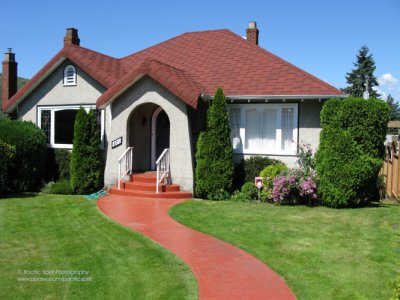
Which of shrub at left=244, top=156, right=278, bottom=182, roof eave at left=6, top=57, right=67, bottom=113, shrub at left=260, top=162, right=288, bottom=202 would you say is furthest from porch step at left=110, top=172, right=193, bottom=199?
roof eave at left=6, top=57, right=67, bottom=113

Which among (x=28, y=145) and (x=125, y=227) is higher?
(x=28, y=145)

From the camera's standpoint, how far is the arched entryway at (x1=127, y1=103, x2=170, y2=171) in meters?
15.5

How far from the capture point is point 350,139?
1161 centimetres

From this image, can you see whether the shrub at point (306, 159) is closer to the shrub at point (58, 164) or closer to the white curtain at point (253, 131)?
the white curtain at point (253, 131)

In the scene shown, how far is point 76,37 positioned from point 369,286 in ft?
55.6

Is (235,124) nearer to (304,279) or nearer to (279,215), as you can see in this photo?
(279,215)

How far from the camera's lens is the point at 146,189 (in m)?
13.6

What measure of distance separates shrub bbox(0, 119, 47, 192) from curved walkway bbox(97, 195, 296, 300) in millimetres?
4782

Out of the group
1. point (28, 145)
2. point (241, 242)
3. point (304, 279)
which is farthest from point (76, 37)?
point (304, 279)

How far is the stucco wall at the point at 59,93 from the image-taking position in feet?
52.2

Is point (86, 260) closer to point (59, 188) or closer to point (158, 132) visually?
point (59, 188)

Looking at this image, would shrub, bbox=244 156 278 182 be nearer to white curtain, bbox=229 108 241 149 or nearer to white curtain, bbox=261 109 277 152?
white curtain, bbox=261 109 277 152

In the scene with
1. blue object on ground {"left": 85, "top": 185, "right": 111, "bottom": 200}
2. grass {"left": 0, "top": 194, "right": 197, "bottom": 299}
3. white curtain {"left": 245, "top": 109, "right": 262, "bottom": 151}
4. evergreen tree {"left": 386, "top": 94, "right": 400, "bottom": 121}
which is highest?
evergreen tree {"left": 386, "top": 94, "right": 400, "bottom": 121}

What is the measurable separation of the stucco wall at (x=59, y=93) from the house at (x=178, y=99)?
38mm
